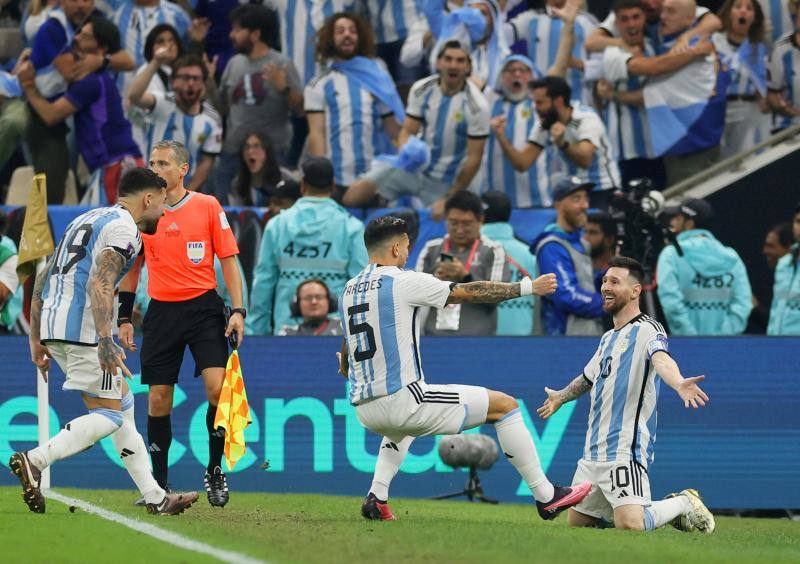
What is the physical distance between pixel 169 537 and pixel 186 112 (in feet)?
24.9

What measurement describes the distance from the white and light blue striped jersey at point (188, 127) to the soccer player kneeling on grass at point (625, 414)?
6234 mm

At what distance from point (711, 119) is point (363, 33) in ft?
12.7

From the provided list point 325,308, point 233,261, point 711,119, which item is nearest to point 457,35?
point 711,119

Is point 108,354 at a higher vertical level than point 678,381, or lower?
higher

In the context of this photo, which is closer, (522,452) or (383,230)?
(383,230)

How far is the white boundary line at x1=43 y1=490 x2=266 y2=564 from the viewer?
7230 mm

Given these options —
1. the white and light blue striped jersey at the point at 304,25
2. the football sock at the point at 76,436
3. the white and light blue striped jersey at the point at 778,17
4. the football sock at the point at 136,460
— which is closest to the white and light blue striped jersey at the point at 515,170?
the white and light blue striped jersey at the point at 304,25

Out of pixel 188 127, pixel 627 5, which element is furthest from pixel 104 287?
pixel 627 5

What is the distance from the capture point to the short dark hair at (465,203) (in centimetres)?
1274

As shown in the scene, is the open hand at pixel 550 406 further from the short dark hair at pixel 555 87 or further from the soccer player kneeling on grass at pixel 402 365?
the short dark hair at pixel 555 87

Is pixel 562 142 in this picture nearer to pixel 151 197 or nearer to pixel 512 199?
pixel 512 199

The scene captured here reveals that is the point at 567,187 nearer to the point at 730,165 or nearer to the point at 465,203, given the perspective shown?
the point at 465,203

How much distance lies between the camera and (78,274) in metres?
9.21

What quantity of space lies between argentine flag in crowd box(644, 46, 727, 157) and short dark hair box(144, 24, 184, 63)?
493cm
